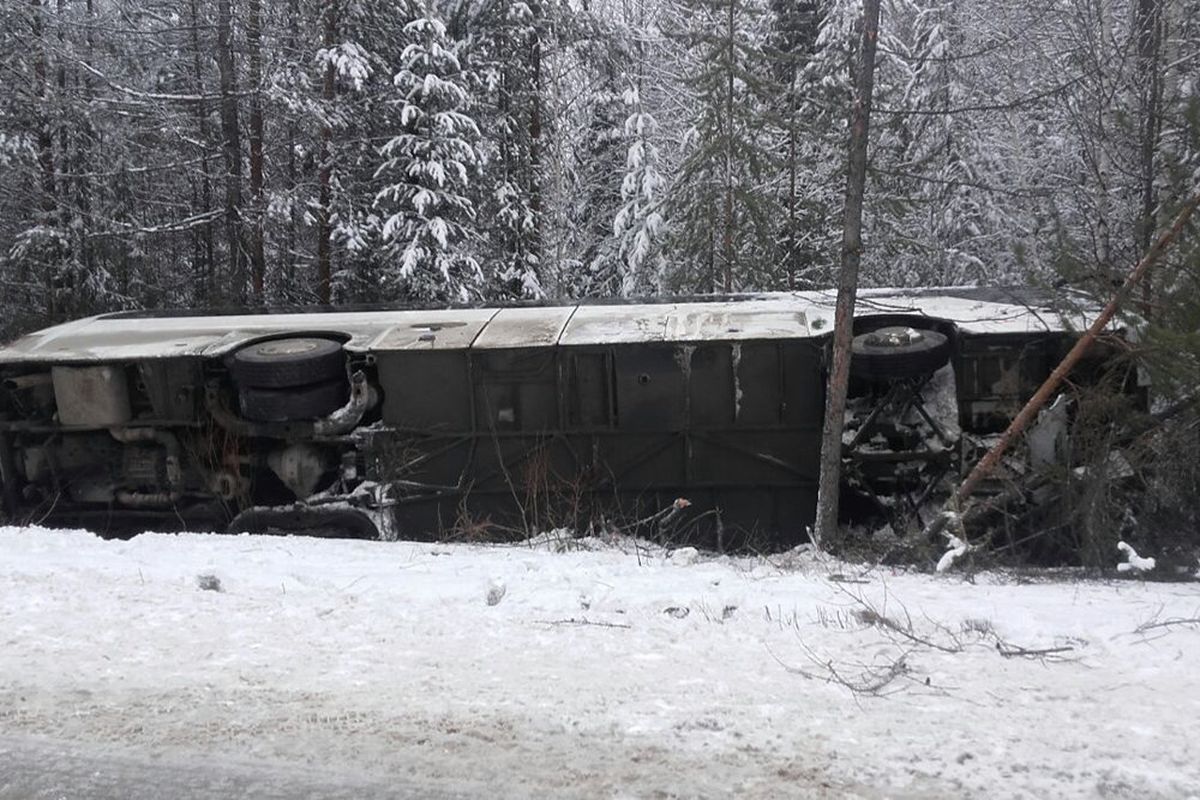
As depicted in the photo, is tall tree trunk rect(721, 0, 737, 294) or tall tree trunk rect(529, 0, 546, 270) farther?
tall tree trunk rect(529, 0, 546, 270)

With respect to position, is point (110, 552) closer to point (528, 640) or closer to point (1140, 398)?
point (528, 640)

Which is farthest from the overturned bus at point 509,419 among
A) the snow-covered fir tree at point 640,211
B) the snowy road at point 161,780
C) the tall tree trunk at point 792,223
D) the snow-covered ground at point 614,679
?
the snow-covered fir tree at point 640,211

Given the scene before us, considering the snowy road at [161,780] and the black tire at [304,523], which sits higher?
the snowy road at [161,780]

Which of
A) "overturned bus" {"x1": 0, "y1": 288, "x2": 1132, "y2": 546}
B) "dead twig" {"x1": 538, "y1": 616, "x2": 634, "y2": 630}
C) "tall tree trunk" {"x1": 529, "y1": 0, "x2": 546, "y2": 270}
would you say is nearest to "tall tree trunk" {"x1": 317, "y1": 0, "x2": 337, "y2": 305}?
"tall tree trunk" {"x1": 529, "y1": 0, "x2": 546, "y2": 270}

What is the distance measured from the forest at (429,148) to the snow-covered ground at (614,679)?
11.3 m

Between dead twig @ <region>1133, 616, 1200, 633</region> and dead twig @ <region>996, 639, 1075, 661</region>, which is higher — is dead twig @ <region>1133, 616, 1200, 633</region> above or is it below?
below

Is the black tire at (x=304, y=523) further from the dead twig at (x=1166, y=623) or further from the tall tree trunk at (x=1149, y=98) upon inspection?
the tall tree trunk at (x=1149, y=98)

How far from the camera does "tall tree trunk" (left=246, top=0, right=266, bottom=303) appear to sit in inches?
707

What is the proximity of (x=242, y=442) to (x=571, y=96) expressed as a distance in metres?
18.0

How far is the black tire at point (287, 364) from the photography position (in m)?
9.96

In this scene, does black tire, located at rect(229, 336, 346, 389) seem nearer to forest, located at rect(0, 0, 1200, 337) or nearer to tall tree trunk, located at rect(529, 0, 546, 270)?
forest, located at rect(0, 0, 1200, 337)

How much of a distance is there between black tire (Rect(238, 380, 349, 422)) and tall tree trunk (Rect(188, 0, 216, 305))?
9125 millimetres

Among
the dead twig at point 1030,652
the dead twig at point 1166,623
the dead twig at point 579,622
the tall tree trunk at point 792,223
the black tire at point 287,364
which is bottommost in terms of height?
the dead twig at point 579,622

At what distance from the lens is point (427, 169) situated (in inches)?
746
